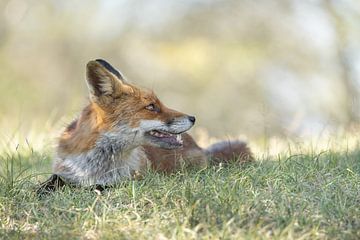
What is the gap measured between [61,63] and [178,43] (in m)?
5.33

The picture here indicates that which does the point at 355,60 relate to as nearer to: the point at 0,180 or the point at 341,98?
the point at 341,98

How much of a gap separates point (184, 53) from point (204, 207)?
2427 cm

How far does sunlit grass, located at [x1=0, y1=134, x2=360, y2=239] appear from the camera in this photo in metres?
4.66

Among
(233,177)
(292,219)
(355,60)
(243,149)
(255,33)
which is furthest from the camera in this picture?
(255,33)

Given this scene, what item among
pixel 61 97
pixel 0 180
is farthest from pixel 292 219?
pixel 61 97

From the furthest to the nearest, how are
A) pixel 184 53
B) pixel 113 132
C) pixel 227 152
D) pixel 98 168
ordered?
pixel 184 53 → pixel 227 152 → pixel 98 168 → pixel 113 132

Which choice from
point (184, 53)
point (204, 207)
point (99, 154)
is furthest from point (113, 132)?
point (184, 53)

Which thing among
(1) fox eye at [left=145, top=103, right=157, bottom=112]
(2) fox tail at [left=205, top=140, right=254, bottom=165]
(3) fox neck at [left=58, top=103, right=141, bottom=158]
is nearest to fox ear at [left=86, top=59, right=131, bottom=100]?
(3) fox neck at [left=58, top=103, right=141, bottom=158]

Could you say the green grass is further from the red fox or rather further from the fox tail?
the fox tail

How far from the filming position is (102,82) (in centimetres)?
678

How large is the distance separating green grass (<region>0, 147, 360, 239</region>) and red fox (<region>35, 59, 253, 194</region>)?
0.45m

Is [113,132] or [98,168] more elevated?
[113,132]

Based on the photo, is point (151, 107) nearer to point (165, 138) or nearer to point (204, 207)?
point (165, 138)

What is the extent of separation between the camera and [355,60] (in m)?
19.1
